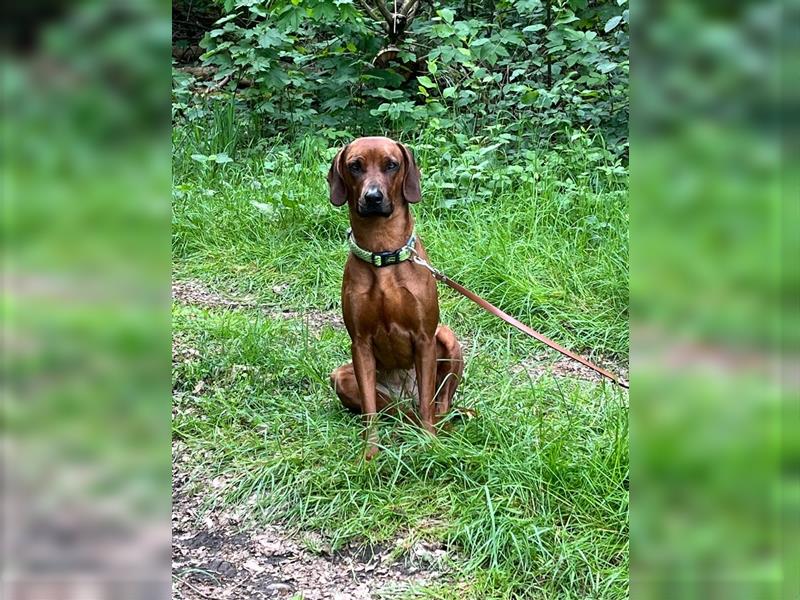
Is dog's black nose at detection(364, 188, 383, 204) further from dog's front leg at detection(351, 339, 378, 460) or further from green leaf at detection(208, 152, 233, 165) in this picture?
green leaf at detection(208, 152, 233, 165)

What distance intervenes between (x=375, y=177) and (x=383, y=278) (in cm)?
45

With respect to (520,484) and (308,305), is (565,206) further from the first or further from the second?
(520,484)

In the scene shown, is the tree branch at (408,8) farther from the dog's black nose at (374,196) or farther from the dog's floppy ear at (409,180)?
the dog's black nose at (374,196)

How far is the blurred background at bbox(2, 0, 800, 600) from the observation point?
1.93ft

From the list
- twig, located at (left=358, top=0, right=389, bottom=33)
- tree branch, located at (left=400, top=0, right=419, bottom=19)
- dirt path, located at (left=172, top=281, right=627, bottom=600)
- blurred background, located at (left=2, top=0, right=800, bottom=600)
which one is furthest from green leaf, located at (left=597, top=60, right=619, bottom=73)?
blurred background, located at (left=2, top=0, right=800, bottom=600)

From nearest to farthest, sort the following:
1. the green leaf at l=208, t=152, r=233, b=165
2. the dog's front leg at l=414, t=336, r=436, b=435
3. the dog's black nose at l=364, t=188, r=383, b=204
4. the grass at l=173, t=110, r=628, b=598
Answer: the grass at l=173, t=110, r=628, b=598 → the dog's black nose at l=364, t=188, r=383, b=204 → the dog's front leg at l=414, t=336, r=436, b=435 → the green leaf at l=208, t=152, r=233, b=165

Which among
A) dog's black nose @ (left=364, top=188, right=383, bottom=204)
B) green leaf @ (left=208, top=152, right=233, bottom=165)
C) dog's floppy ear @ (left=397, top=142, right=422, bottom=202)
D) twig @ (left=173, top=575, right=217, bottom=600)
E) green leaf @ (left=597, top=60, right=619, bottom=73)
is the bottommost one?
twig @ (left=173, top=575, right=217, bottom=600)

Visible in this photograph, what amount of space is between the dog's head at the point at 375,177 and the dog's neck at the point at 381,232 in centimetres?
6

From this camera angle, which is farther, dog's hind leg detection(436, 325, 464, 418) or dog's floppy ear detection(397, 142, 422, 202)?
dog's hind leg detection(436, 325, 464, 418)

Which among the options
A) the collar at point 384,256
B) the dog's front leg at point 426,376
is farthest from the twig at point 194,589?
the collar at point 384,256
